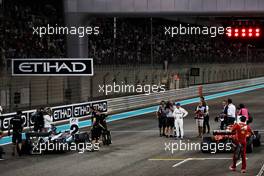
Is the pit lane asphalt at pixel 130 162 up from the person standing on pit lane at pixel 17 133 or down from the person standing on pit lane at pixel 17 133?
down

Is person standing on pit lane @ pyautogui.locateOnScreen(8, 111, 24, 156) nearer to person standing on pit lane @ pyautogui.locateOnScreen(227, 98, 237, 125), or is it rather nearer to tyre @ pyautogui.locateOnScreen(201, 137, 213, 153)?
tyre @ pyautogui.locateOnScreen(201, 137, 213, 153)

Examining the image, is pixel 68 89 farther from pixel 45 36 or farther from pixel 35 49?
pixel 45 36

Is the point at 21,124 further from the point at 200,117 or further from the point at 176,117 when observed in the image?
the point at 200,117

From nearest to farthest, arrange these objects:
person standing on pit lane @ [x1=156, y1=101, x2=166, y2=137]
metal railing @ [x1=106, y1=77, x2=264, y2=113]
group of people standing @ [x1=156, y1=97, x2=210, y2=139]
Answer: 1. group of people standing @ [x1=156, y1=97, x2=210, y2=139]
2. person standing on pit lane @ [x1=156, y1=101, x2=166, y2=137]
3. metal railing @ [x1=106, y1=77, x2=264, y2=113]

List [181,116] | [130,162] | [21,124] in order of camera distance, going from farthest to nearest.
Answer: [181,116]
[21,124]
[130,162]

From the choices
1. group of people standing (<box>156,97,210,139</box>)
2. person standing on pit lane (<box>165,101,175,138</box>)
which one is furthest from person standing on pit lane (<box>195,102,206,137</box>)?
person standing on pit lane (<box>165,101,175,138</box>)

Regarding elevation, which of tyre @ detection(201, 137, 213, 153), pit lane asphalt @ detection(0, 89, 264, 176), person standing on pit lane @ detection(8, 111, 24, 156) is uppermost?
person standing on pit lane @ detection(8, 111, 24, 156)

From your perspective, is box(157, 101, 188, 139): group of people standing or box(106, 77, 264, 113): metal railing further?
box(106, 77, 264, 113): metal railing

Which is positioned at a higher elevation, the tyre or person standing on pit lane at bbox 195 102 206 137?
person standing on pit lane at bbox 195 102 206 137

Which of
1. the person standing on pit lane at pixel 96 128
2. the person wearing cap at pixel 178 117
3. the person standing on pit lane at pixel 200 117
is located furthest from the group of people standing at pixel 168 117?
the person standing on pit lane at pixel 96 128

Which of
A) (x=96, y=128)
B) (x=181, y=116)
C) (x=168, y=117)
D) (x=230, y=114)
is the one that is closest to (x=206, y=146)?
(x=96, y=128)

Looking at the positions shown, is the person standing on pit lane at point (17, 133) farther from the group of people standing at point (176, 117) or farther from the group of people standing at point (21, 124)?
the group of people standing at point (176, 117)

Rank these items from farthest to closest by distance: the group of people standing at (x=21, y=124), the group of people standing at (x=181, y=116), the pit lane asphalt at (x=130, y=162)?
the group of people standing at (x=181, y=116), the group of people standing at (x=21, y=124), the pit lane asphalt at (x=130, y=162)

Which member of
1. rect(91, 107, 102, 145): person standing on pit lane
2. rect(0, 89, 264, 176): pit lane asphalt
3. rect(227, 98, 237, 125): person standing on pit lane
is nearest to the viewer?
rect(0, 89, 264, 176): pit lane asphalt
